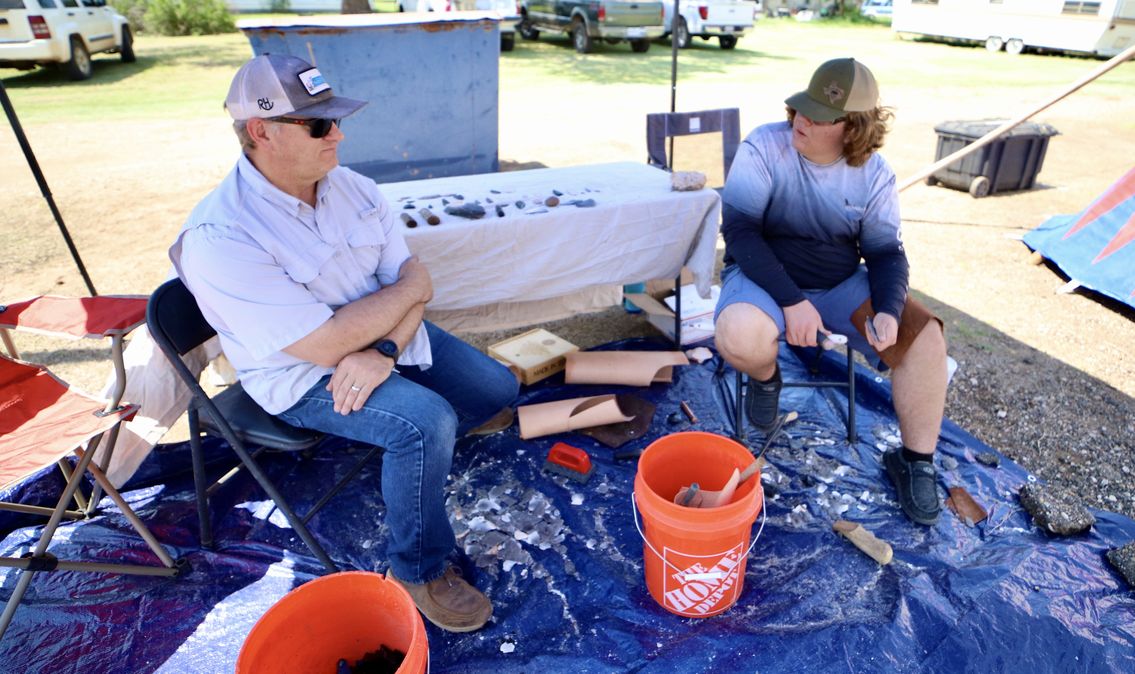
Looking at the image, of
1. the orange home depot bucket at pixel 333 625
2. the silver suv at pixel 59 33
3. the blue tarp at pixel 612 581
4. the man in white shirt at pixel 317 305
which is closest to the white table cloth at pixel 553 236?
the man in white shirt at pixel 317 305

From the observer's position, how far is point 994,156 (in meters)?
5.84

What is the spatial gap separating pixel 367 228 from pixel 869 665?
6.39 ft

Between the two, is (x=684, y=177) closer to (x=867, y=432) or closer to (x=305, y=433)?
(x=867, y=432)

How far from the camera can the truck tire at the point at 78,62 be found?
10085mm

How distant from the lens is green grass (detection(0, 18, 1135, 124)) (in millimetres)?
9220

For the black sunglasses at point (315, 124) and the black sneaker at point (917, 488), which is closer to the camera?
the black sunglasses at point (315, 124)

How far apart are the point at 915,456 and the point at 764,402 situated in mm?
560

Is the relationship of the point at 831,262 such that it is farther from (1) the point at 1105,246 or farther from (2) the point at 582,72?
(2) the point at 582,72

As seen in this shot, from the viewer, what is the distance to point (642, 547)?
2197 millimetres

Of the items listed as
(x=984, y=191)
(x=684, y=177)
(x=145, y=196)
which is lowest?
(x=984, y=191)

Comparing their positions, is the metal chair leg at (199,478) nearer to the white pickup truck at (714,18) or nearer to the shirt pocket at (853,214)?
the shirt pocket at (853,214)

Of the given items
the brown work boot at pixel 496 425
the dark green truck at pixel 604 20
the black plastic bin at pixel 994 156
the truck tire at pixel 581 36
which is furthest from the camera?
the truck tire at pixel 581 36

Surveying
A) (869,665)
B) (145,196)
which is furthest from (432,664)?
(145,196)

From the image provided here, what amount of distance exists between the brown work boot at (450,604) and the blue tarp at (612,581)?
5 centimetres
